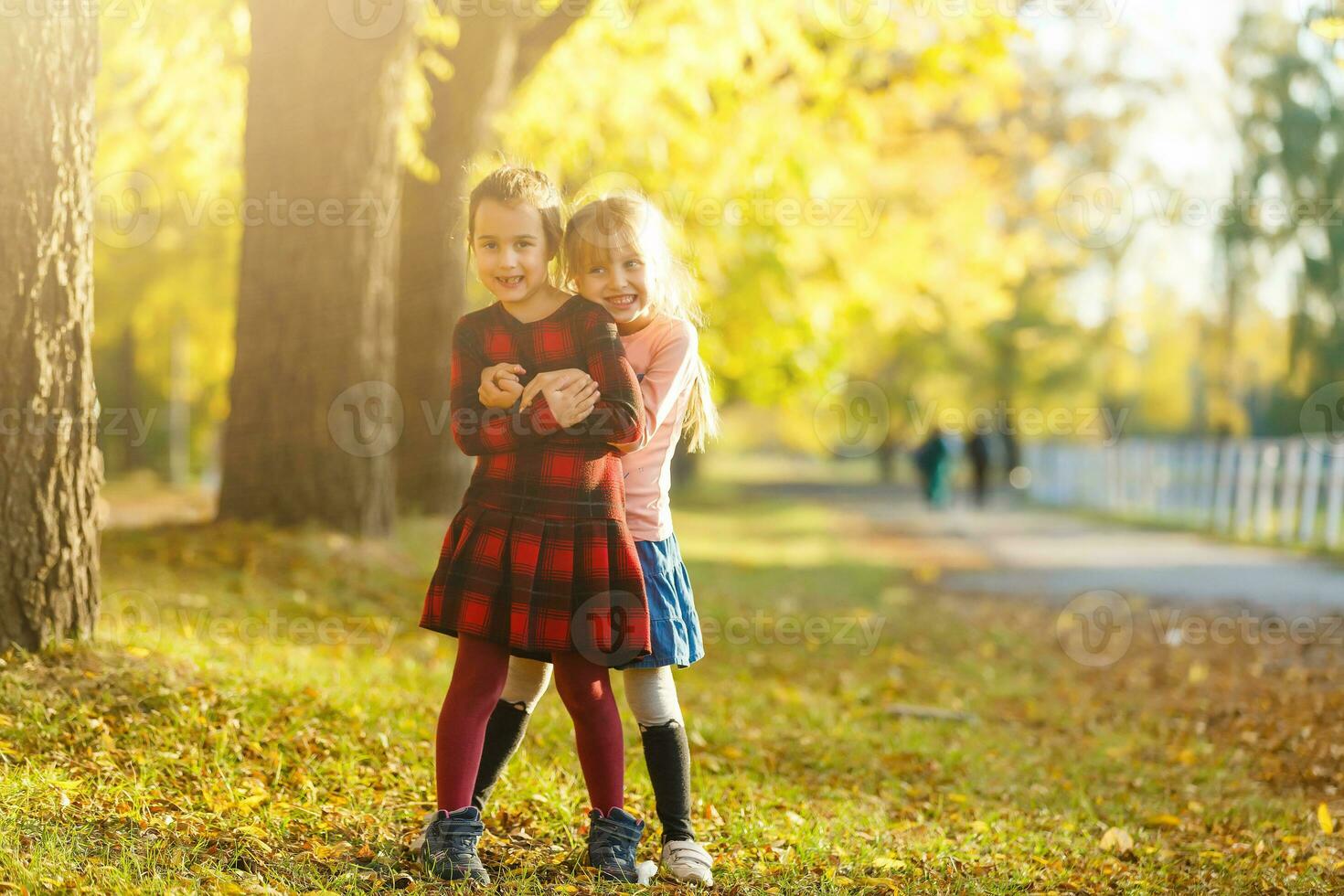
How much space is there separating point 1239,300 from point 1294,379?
168 inches

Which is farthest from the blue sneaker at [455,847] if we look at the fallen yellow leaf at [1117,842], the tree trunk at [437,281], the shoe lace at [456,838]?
the tree trunk at [437,281]

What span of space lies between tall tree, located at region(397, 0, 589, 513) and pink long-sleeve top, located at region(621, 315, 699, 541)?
6864 millimetres

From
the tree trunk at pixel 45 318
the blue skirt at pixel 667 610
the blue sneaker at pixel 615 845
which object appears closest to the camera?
the blue skirt at pixel 667 610

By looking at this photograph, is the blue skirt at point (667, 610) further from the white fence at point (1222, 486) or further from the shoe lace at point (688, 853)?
the white fence at point (1222, 486)

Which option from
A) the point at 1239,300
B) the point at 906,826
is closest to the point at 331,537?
the point at 906,826

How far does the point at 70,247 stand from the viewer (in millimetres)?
4512

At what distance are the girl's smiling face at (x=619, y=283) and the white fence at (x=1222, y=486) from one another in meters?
13.5

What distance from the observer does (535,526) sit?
11.2ft

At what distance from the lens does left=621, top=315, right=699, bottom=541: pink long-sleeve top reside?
352cm

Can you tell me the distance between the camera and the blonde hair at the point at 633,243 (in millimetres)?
3494

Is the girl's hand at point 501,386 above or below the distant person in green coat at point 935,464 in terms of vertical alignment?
above

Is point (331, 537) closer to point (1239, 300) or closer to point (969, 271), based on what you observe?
point (969, 271)

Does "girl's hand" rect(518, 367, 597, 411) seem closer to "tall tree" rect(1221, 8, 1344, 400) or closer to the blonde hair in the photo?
the blonde hair

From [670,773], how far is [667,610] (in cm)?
47
